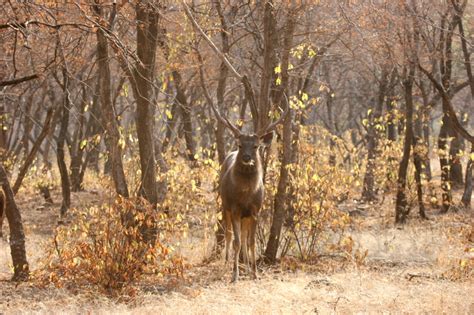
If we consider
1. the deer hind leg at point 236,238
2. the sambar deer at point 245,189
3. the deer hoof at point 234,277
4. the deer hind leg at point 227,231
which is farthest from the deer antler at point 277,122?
the deer hoof at point 234,277

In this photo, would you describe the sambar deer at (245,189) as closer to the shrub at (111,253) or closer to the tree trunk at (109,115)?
the tree trunk at (109,115)

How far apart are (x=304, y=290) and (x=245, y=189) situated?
243 cm

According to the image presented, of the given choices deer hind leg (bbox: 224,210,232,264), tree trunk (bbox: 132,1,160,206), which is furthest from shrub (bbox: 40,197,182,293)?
deer hind leg (bbox: 224,210,232,264)

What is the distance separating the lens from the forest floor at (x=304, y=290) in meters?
8.93

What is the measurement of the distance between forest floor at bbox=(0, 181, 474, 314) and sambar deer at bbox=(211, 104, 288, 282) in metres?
0.57

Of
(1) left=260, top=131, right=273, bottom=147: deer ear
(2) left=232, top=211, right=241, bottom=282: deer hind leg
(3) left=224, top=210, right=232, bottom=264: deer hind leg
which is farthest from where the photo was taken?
(3) left=224, top=210, right=232, bottom=264: deer hind leg

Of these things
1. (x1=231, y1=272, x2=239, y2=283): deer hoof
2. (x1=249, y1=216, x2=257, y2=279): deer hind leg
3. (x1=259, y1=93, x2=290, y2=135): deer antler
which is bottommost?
(x1=231, y1=272, x2=239, y2=283): deer hoof

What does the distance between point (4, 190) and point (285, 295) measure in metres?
4.05

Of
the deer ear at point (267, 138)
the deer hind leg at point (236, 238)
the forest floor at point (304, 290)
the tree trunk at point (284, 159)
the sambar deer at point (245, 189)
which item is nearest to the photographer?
the forest floor at point (304, 290)

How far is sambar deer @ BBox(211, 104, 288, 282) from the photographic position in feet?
38.5

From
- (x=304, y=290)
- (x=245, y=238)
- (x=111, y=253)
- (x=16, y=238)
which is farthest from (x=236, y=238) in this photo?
(x=16, y=238)

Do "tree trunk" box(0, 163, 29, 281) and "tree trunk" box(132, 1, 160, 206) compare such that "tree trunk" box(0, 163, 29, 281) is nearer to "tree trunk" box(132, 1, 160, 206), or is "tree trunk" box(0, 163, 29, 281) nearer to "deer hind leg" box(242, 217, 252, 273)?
"tree trunk" box(132, 1, 160, 206)

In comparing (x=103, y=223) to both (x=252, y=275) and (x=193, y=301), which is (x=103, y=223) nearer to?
(x=193, y=301)

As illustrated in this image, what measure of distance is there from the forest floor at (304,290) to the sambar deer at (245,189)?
1.89 feet
